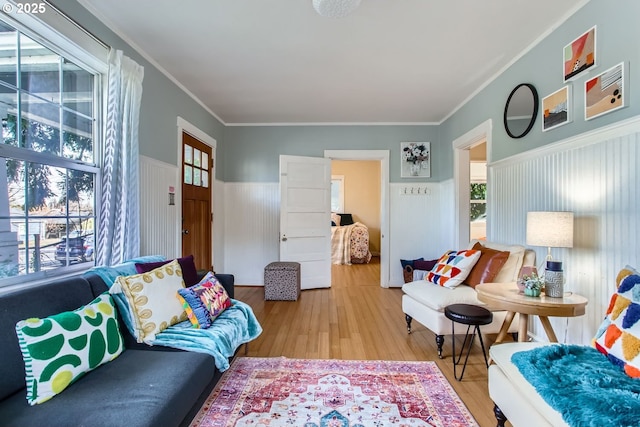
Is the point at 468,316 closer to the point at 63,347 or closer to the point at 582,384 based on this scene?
the point at 582,384

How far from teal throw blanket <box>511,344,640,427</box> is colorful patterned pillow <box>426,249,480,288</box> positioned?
3.83 feet

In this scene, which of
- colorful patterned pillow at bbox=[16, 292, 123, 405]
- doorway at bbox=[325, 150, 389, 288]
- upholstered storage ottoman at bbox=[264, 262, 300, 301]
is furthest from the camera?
doorway at bbox=[325, 150, 389, 288]

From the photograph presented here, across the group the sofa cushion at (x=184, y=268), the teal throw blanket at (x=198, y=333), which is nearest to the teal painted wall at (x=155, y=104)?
the sofa cushion at (x=184, y=268)

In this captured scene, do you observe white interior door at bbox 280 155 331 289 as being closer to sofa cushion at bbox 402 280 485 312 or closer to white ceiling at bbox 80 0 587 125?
white ceiling at bbox 80 0 587 125

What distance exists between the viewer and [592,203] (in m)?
1.90

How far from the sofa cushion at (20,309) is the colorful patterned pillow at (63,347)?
0.22 ft

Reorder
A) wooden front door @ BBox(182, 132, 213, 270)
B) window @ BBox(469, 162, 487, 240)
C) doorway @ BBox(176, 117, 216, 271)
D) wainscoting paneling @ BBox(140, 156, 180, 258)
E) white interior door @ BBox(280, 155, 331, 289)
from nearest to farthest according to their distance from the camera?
wainscoting paneling @ BBox(140, 156, 180, 258)
doorway @ BBox(176, 117, 216, 271)
wooden front door @ BBox(182, 132, 213, 270)
white interior door @ BBox(280, 155, 331, 289)
window @ BBox(469, 162, 487, 240)

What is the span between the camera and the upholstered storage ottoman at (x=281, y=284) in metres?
3.87

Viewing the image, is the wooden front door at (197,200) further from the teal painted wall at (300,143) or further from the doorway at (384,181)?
the doorway at (384,181)

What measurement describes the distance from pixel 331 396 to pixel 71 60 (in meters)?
2.80

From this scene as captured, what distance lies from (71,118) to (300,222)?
2.81 metres

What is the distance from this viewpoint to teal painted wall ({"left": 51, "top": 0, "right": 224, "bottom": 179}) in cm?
213

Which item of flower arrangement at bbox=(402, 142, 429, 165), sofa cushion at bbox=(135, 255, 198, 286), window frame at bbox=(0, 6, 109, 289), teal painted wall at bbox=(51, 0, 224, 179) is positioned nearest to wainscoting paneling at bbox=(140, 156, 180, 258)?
teal painted wall at bbox=(51, 0, 224, 179)

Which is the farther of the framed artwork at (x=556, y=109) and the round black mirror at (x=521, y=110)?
the round black mirror at (x=521, y=110)
